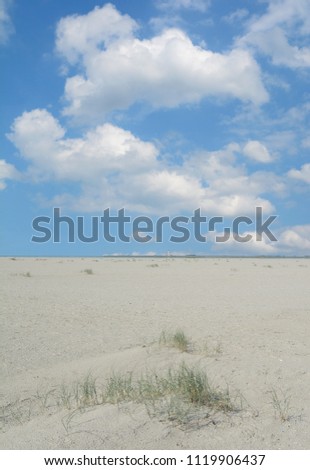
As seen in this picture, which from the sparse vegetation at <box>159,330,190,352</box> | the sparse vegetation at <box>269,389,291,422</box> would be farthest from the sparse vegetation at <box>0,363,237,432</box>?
the sparse vegetation at <box>159,330,190,352</box>

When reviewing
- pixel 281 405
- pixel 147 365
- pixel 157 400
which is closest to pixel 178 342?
pixel 147 365

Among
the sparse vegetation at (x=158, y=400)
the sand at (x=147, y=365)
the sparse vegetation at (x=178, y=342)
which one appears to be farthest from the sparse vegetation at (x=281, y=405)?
the sparse vegetation at (x=178, y=342)

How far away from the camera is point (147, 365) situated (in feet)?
24.6

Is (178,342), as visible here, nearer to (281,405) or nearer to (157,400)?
(157,400)

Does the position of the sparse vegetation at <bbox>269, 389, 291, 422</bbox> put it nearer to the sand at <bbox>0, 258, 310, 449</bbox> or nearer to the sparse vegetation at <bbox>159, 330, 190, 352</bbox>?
the sand at <bbox>0, 258, 310, 449</bbox>

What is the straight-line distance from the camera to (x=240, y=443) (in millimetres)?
4363

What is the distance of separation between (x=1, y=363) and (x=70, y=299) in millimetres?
8099

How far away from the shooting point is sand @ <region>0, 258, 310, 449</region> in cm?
460

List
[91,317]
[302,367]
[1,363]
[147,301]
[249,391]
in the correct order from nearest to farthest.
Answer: [249,391]
[302,367]
[1,363]
[91,317]
[147,301]

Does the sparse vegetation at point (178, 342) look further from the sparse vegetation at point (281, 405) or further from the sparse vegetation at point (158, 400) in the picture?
the sparse vegetation at point (281, 405)

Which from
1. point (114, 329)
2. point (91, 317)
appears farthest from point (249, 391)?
point (91, 317)

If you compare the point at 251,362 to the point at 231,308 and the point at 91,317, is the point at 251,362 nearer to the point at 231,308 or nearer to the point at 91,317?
the point at 91,317

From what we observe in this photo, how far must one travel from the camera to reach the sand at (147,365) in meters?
4.60
